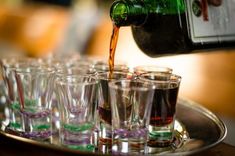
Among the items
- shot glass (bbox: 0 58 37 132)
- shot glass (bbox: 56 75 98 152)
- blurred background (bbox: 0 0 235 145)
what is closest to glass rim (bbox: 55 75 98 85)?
shot glass (bbox: 56 75 98 152)

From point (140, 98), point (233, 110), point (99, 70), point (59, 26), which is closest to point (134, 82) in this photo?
point (140, 98)

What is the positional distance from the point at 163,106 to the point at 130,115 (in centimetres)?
7

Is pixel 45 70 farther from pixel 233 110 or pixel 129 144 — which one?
pixel 233 110

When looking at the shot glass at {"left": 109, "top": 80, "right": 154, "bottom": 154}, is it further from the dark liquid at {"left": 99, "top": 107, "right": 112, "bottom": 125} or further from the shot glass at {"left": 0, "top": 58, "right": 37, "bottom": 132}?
the shot glass at {"left": 0, "top": 58, "right": 37, "bottom": 132}

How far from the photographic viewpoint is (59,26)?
8.06 feet

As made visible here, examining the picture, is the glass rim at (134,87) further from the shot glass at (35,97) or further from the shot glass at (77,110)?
the shot glass at (35,97)

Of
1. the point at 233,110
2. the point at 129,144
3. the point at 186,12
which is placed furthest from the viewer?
the point at 233,110

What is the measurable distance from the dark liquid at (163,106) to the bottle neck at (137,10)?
0.15 meters

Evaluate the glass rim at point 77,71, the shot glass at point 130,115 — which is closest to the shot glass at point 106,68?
the glass rim at point 77,71

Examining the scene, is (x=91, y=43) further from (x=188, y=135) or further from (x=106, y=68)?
(x=188, y=135)

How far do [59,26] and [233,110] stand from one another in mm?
1228

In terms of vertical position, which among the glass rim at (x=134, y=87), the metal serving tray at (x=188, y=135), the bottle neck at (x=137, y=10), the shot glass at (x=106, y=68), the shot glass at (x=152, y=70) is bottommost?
the metal serving tray at (x=188, y=135)

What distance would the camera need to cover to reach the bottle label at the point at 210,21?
2.60 feet

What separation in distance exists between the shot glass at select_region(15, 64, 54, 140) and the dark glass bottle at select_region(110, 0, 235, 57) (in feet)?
0.51
